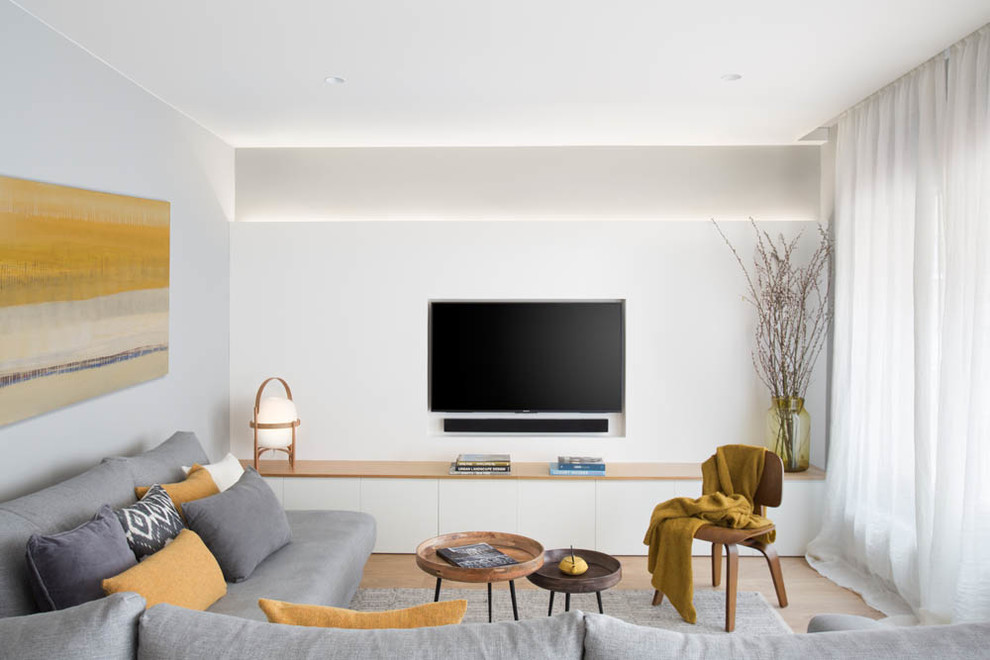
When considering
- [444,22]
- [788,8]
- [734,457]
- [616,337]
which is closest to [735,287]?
[616,337]

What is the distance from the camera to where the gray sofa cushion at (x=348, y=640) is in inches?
60.9

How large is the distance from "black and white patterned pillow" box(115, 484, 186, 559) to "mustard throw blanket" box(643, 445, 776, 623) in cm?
224

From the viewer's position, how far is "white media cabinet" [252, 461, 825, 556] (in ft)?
15.4

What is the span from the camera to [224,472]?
359 centimetres

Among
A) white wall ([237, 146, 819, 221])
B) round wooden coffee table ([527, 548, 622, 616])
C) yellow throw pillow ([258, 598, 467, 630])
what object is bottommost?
round wooden coffee table ([527, 548, 622, 616])

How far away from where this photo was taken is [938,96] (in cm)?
351

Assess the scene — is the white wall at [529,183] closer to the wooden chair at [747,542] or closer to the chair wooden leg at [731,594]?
the wooden chair at [747,542]

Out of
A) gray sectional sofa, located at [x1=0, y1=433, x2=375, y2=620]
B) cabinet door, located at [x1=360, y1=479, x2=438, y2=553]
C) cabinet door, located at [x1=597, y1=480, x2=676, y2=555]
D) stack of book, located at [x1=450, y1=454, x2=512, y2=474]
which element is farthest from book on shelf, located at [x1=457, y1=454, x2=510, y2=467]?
gray sectional sofa, located at [x1=0, y1=433, x2=375, y2=620]

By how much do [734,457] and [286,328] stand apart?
2925mm

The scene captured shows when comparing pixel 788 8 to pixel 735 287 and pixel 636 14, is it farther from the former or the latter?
pixel 735 287

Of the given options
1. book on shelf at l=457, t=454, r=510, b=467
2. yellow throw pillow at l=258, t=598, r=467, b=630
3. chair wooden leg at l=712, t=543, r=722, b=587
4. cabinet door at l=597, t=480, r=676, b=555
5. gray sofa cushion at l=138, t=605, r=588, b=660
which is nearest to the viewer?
gray sofa cushion at l=138, t=605, r=588, b=660

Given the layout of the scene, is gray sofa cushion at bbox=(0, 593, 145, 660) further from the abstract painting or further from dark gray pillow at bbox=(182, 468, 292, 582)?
the abstract painting

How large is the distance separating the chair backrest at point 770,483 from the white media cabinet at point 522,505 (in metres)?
0.67

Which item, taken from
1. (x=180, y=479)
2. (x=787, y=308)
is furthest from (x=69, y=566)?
(x=787, y=308)
